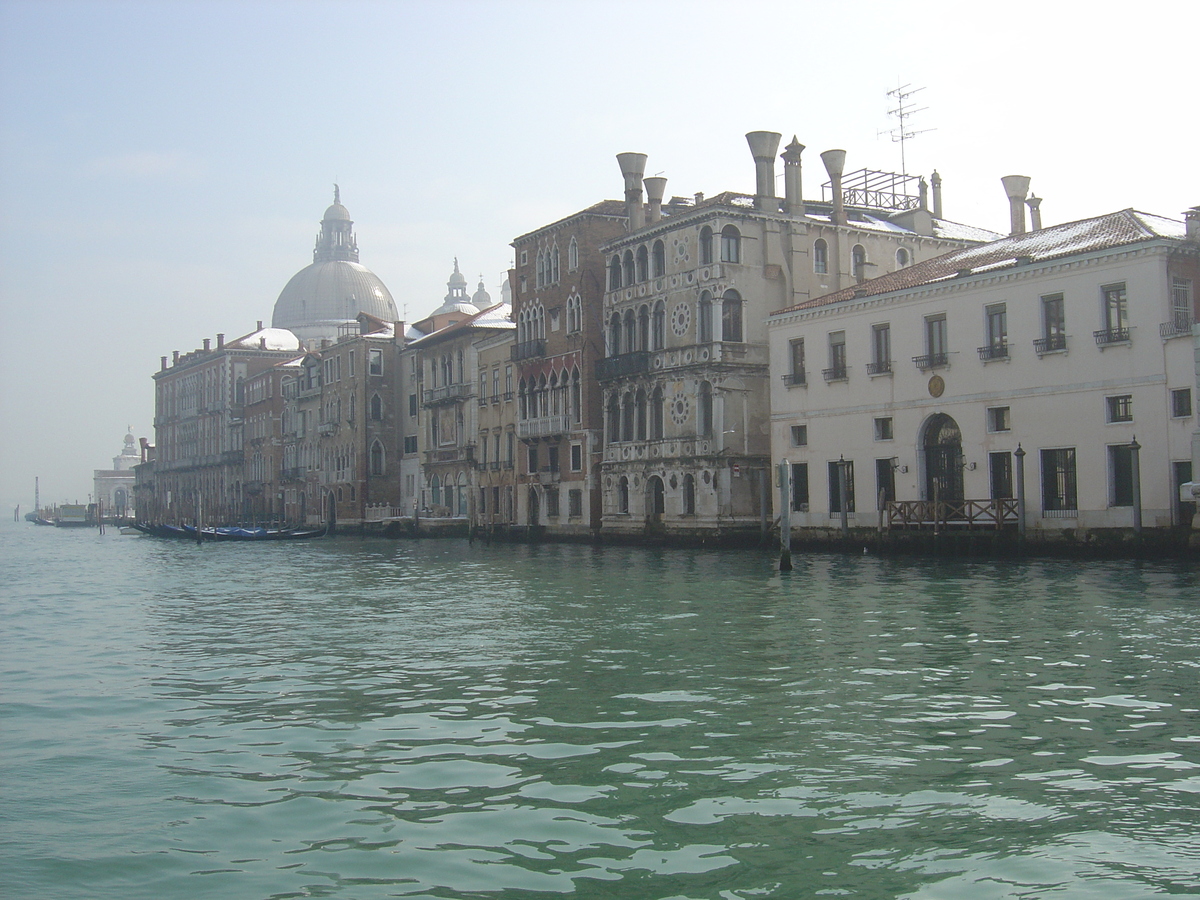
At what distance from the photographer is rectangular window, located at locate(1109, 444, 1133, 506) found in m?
24.8

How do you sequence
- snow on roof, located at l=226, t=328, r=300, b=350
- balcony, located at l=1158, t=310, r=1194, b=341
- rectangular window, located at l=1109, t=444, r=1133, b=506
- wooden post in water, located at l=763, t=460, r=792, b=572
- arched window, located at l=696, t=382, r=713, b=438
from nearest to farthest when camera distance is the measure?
wooden post in water, located at l=763, t=460, r=792, b=572 → balcony, located at l=1158, t=310, r=1194, b=341 → rectangular window, located at l=1109, t=444, r=1133, b=506 → arched window, located at l=696, t=382, r=713, b=438 → snow on roof, located at l=226, t=328, r=300, b=350

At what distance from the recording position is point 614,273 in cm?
4081

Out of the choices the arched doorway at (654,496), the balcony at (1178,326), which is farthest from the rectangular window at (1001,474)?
the arched doorway at (654,496)

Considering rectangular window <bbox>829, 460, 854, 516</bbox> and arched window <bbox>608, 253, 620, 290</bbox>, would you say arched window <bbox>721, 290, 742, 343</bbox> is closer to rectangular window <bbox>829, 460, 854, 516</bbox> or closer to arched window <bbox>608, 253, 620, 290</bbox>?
arched window <bbox>608, 253, 620, 290</bbox>

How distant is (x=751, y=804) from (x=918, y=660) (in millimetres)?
5506

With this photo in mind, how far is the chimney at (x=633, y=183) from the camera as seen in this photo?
133 feet

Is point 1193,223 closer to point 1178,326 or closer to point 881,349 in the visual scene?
point 1178,326

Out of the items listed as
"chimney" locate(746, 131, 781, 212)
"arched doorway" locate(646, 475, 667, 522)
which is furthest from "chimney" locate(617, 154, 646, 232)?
"arched doorway" locate(646, 475, 667, 522)

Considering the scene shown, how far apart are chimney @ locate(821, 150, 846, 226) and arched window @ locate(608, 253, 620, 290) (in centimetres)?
722

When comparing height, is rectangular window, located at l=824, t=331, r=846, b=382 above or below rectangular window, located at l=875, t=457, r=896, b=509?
above

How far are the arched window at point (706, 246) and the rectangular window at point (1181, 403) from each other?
15236 millimetres

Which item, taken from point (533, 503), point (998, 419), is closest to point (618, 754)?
point (998, 419)

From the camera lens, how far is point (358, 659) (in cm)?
1234

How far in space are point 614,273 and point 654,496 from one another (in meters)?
7.78
